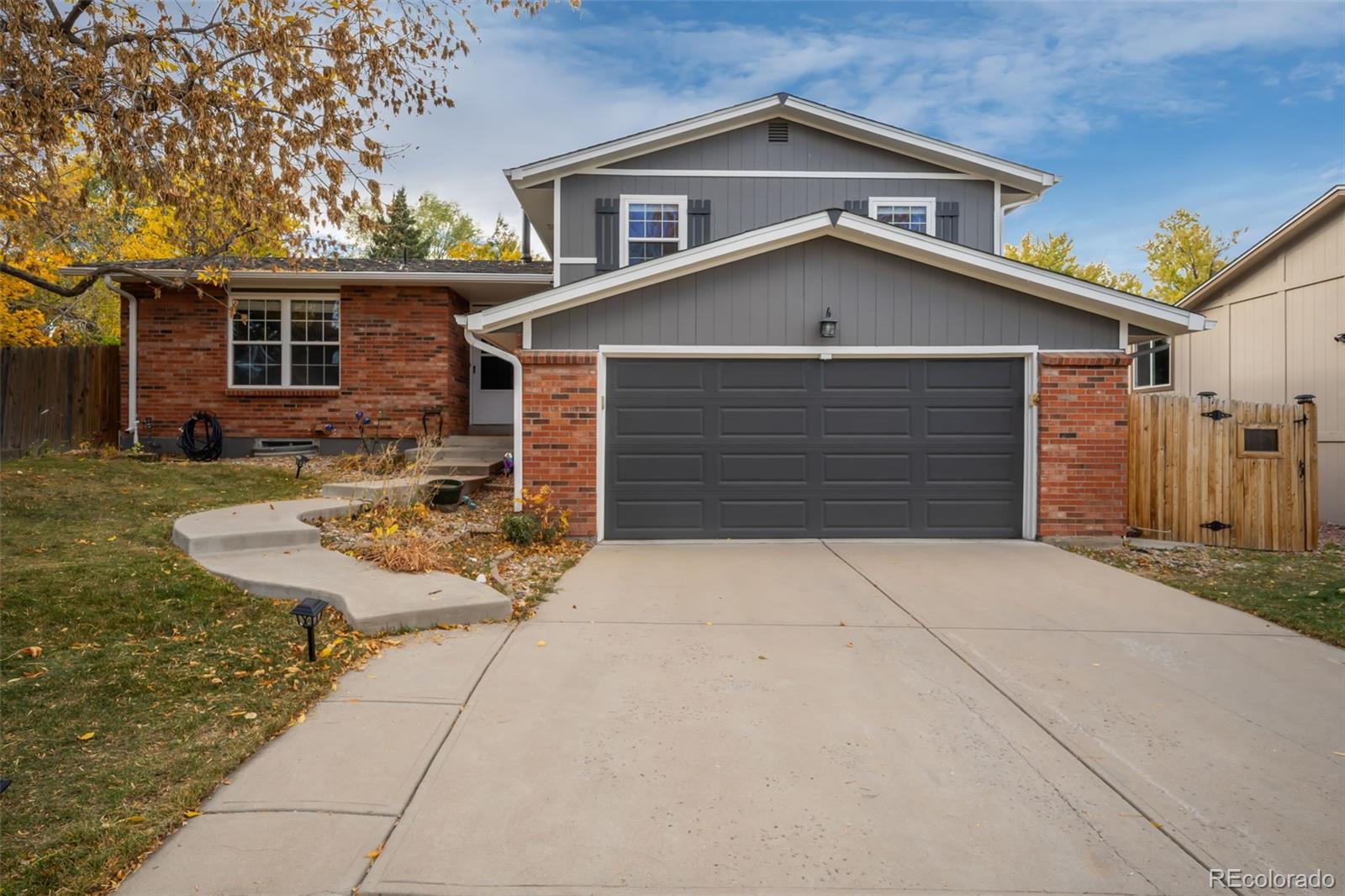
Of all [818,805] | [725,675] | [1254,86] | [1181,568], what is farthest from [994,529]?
[1254,86]

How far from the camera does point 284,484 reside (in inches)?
410

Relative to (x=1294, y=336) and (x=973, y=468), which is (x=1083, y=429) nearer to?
(x=973, y=468)

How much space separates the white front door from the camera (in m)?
15.1

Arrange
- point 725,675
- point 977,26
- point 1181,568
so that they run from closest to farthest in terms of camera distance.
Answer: point 725,675 → point 1181,568 → point 977,26

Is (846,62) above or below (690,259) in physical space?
above

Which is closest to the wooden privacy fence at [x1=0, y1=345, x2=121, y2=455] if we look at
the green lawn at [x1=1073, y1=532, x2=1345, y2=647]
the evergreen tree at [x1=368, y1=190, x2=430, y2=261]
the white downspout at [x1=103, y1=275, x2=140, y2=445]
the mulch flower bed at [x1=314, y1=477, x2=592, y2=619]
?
the white downspout at [x1=103, y1=275, x2=140, y2=445]

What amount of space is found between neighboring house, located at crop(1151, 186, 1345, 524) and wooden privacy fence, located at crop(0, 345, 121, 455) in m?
17.5

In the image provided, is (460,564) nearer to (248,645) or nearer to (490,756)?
(248,645)

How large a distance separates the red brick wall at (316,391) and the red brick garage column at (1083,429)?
975 centimetres

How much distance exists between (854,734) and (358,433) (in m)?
11.9

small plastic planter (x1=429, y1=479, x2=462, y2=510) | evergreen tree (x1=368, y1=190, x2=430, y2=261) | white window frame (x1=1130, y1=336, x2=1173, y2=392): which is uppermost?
evergreen tree (x1=368, y1=190, x2=430, y2=261)

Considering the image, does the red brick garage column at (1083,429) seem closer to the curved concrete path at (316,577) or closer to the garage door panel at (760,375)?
Answer: the garage door panel at (760,375)
